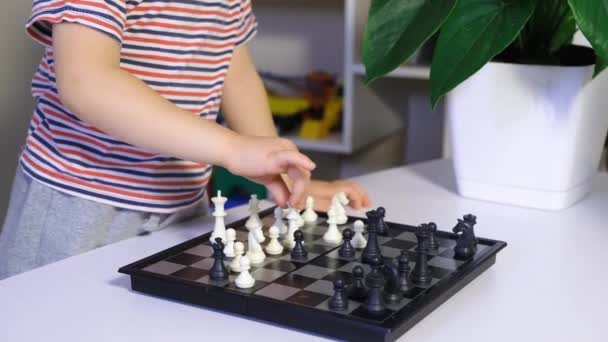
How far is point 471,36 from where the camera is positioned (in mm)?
859

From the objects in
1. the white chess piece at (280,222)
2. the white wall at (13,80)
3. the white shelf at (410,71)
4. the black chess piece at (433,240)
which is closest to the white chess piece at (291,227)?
the white chess piece at (280,222)

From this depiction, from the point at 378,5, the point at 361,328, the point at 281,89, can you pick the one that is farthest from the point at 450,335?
the point at 281,89

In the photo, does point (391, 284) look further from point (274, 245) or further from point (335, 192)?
point (335, 192)

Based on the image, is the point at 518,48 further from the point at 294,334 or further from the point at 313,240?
the point at 294,334

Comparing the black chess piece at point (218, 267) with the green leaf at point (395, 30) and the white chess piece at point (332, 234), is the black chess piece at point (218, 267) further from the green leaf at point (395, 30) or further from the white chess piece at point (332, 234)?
the green leaf at point (395, 30)

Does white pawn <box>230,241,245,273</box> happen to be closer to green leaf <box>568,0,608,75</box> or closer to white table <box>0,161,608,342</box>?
white table <box>0,161,608,342</box>

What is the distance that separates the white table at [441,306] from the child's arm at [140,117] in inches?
4.6

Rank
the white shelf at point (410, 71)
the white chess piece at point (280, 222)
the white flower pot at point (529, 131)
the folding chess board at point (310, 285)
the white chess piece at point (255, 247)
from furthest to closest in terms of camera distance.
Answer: the white shelf at point (410, 71)
the white flower pot at point (529, 131)
the white chess piece at point (280, 222)
the white chess piece at point (255, 247)
the folding chess board at point (310, 285)

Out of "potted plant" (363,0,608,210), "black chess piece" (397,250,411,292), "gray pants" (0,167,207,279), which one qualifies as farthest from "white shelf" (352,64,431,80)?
"black chess piece" (397,250,411,292)

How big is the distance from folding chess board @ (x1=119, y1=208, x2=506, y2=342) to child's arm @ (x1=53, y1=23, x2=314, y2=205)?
0.08 m

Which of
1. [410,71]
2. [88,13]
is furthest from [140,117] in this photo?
[410,71]

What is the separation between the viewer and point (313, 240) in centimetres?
77

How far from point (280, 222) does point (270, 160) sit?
0.09 meters

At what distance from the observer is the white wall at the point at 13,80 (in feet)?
3.71
